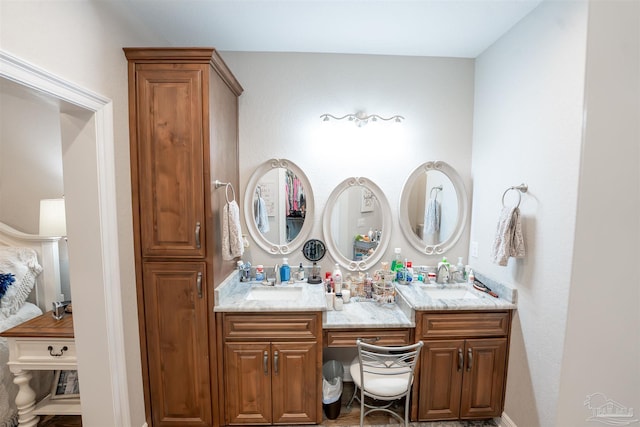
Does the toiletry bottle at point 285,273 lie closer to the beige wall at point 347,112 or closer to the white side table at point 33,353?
the beige wall at point 347,112

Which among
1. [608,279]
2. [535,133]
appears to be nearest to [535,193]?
[535,133]

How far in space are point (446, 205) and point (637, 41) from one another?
2.16 meters

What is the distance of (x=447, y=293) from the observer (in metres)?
2.19

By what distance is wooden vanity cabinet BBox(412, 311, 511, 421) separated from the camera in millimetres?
1857

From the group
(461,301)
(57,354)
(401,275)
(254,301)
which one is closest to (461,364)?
(461,301)

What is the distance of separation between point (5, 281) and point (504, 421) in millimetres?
3576

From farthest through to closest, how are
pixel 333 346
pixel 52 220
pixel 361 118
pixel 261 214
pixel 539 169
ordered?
pixel 261 214 → pixel 361 118 → pixel 52 220 → pixel 333 346 → pixel 539 169

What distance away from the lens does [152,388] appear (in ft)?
5.90

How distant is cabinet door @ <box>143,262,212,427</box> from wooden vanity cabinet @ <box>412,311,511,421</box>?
4.63ft

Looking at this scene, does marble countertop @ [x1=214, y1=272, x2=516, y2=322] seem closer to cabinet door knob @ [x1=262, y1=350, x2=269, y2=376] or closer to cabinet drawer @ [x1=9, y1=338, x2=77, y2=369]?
cabinet door knob @ [x1=262, y1=350, x2=269, y2=376]

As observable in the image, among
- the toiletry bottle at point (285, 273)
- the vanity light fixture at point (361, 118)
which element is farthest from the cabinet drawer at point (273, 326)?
the vanity light fixture at point (361, 118)

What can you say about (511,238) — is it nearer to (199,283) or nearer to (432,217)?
(432,217)

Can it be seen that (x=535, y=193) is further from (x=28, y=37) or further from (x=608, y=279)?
(x=28, y=37)

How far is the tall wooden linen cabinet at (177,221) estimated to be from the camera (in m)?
1.66
